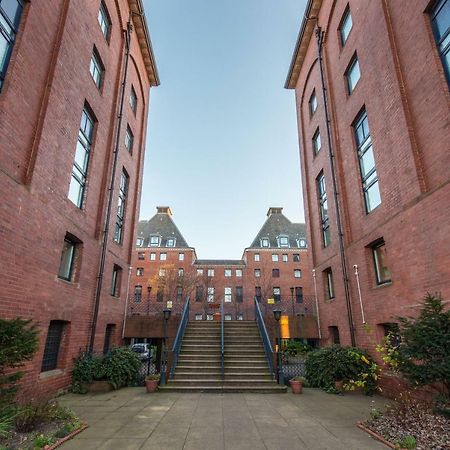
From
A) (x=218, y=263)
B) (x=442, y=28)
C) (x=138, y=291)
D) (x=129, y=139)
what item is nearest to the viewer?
(x=442, y=28)

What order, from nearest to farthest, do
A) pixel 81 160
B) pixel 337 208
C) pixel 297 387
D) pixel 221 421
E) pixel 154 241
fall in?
1. pixel 221 421
2. pixel 297 387
3. pixel 81 160
4. pixel 337 208
5. pixel 154 241

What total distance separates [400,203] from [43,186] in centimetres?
993

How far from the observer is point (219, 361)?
35.2ft

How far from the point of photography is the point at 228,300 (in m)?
41.5

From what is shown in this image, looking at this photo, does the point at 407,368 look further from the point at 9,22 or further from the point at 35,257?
the point at 9,22

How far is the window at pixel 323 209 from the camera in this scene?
14516mm

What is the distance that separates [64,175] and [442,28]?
11.4m

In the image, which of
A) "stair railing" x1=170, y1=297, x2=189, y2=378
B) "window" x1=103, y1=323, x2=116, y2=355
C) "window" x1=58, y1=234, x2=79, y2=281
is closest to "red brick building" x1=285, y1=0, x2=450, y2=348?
"stair railing" x1=170, y1=297, x2=189, y2=378

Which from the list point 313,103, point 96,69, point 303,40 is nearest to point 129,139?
point 96,69

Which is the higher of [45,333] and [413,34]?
[413,34]

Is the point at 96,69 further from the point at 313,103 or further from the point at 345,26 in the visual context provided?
the point at 313,103

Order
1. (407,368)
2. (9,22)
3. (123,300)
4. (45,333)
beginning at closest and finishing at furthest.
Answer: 1. (407,368)
2. (9,22)
3. (45,333)
4. (123,300)

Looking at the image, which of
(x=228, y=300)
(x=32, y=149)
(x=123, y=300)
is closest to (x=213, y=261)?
(x=228, y=300)

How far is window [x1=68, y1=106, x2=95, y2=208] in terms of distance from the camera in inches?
408
